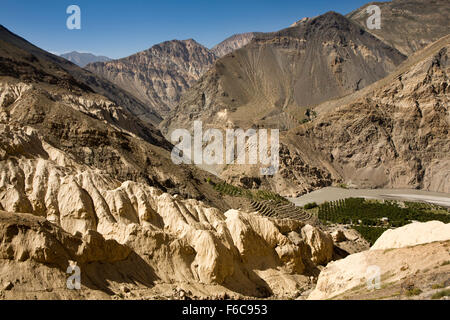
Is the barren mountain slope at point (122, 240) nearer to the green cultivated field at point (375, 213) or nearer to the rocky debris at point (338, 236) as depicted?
the rocky debris at point (338, 236)

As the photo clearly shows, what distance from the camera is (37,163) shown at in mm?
29266

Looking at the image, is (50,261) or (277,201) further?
(277,201)

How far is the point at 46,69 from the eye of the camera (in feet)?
292

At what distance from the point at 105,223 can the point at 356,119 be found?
2973 inches

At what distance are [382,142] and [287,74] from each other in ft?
219

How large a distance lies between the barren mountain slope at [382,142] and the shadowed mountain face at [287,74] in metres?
32.8

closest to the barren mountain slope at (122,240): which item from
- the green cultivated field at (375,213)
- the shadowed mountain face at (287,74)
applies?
the green cultivated field at (375,213)

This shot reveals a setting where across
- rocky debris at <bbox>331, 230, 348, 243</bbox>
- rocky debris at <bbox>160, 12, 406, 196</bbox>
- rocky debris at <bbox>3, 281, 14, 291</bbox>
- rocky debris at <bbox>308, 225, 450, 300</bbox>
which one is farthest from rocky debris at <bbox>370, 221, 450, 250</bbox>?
rocky debris at <bbox>160, 12, 406, 196</bbox>

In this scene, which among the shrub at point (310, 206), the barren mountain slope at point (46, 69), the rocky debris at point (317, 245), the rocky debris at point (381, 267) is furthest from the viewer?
the barren mountain slope at point (46, 69)

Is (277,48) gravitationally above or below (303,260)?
above

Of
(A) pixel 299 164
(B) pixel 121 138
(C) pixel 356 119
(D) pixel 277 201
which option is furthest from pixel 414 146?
(B) pixel 121 138

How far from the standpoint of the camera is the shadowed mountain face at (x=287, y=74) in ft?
447
